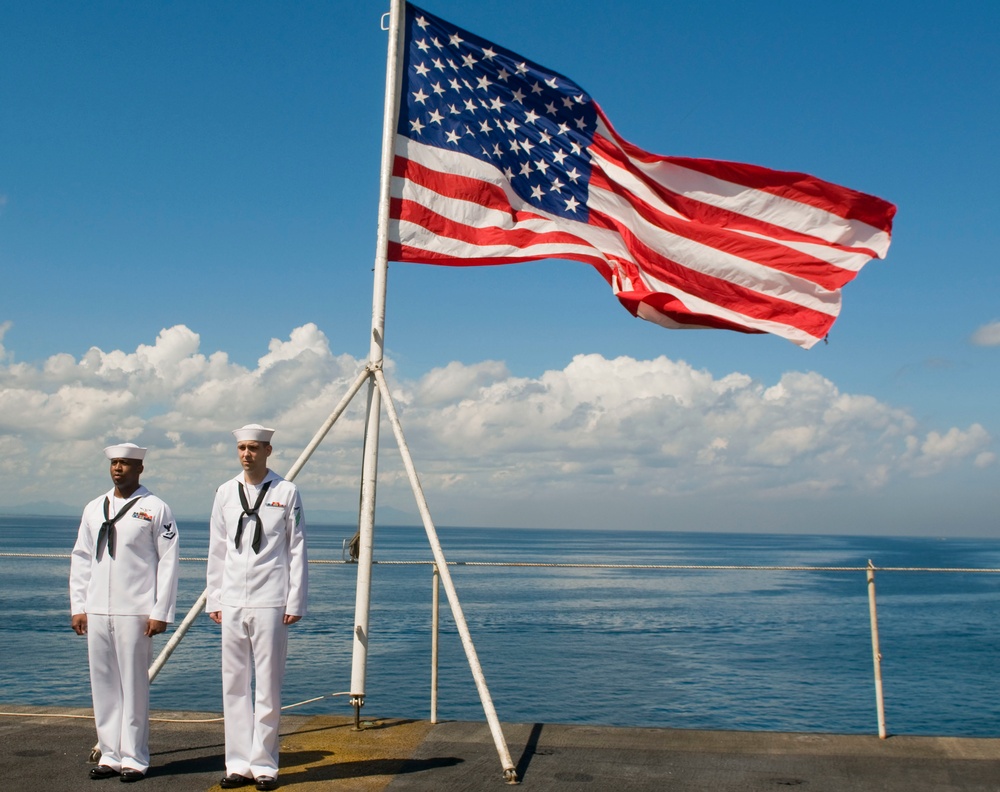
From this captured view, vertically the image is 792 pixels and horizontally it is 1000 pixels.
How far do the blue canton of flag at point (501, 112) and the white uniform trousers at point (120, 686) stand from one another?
13.9ft

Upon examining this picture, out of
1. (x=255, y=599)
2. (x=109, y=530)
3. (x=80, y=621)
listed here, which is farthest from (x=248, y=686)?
(x=109, y=530)

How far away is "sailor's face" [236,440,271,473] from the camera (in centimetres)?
553

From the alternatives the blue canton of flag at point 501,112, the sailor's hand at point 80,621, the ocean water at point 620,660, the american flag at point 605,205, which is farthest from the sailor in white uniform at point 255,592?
the ocean water at point 620,660

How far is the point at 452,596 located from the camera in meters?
6.20

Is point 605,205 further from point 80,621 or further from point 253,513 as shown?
point 80,621

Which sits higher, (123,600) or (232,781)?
(123,600)

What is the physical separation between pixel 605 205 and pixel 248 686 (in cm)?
491

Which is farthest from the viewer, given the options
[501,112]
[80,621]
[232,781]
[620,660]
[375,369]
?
[620,660]

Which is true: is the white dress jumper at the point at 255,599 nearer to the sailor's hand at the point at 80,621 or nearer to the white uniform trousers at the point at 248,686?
the white uniform trousers at the point at 248,686

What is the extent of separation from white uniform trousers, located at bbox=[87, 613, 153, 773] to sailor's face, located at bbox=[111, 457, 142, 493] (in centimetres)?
78

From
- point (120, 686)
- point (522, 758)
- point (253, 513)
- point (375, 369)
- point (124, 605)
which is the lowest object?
point (522, 758)

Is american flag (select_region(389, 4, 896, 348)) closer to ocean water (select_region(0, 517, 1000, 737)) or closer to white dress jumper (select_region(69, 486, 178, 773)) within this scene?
white dress jumper (select_region(69, 486, 178, 773))

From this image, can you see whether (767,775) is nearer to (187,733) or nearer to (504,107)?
(187,733)

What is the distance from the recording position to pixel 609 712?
2238 centimetres
